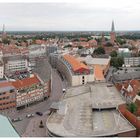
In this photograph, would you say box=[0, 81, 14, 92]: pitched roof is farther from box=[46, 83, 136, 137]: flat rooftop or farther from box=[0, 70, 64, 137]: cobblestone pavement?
box=[46, 83, 136, 137]: flat rooftop

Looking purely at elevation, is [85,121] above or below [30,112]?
above

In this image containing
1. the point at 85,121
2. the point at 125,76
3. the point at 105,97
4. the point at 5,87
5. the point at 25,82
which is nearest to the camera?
the point at 85,121

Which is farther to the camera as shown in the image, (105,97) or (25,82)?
(25,82)

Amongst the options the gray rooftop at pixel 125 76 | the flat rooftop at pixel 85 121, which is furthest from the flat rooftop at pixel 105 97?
the gray rooftop at pixel 125 76

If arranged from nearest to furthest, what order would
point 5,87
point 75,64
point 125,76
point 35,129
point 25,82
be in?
point 35,129 → point 5,87 → point 25,82 → point 125,76 → point 75,64

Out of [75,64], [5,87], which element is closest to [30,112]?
[5,87]

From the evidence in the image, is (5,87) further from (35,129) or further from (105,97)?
(105,97)

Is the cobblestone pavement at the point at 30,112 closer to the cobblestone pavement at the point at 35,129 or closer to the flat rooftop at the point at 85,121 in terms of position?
the cobblestone pavement at the point at 35,129

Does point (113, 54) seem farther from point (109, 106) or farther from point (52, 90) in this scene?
point (109, 106)

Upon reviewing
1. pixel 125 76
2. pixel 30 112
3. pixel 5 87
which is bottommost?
pixel 30 112
